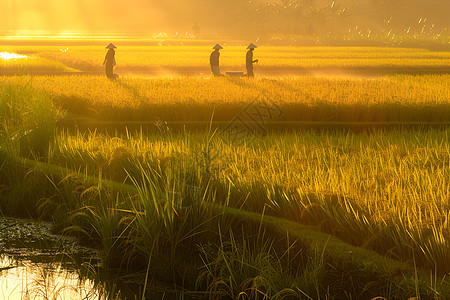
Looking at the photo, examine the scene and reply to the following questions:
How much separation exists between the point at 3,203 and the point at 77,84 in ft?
30.0

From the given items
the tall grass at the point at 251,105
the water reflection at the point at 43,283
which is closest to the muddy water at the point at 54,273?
the water reflection at the point at 43,283

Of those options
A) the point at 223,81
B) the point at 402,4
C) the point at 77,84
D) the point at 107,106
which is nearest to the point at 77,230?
the point at 107,106

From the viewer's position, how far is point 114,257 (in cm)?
527

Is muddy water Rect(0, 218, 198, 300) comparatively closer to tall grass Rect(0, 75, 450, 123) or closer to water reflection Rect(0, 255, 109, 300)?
water reflection Rect(0, 255, 109, 300)

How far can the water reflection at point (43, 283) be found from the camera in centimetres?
441

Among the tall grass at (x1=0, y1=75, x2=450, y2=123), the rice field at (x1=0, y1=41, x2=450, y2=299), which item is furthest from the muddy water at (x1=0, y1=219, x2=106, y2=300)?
the tall grass at (x1=0, y1=75, x2=450, y2=123)

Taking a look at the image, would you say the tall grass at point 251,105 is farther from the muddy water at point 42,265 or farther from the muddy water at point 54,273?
the muddy water at point 54,273

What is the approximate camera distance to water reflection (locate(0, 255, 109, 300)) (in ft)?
14.5

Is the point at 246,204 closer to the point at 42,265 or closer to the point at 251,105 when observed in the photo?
the point at 42,265

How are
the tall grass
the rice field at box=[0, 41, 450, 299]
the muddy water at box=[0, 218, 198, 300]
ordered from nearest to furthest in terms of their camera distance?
1. the rice field at box=[0, 41, 450, 299]
2. the muddy water at box=[0, 218, 198, 300]
3. the tall grass

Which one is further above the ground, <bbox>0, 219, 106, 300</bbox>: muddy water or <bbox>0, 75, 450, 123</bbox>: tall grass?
<bbox>0, 75, 450, 123</bbox>: tall grass

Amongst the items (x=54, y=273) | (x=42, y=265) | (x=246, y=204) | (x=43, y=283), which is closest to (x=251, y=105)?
(x=246, y=204)

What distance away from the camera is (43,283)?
4641 millimetres

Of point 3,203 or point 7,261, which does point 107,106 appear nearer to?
point 3,203
